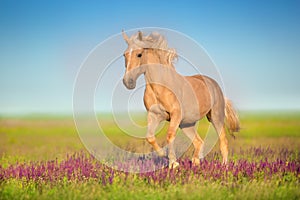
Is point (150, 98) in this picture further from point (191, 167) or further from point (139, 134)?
point (191, 167)

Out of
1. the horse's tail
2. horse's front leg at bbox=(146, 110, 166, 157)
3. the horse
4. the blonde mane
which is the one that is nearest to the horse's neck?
the horse

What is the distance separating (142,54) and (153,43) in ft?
1.45

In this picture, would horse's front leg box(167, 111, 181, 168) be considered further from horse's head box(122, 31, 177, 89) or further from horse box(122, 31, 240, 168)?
horse's head box(122, 31, 177, 89)

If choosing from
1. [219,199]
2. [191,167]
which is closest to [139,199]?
[219,199]

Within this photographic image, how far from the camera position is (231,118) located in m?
10.4

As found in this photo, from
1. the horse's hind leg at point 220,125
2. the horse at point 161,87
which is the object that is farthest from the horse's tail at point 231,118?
the horse at point 161,87

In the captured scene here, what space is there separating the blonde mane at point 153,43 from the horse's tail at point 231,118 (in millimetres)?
2874

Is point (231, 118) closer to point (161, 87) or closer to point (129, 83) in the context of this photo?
point (161, 87)

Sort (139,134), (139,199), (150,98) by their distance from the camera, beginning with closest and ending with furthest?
(139,199) < (150,98) < (139,134)

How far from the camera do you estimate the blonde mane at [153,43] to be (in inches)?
292

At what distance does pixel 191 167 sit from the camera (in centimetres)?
772

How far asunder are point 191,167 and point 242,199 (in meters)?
1.98

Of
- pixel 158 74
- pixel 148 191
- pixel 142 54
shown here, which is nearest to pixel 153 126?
pixel 158 74

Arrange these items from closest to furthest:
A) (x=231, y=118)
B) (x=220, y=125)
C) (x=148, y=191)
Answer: (x=148, y=191)
(x=220, y=125)
(x=231, y=118)
